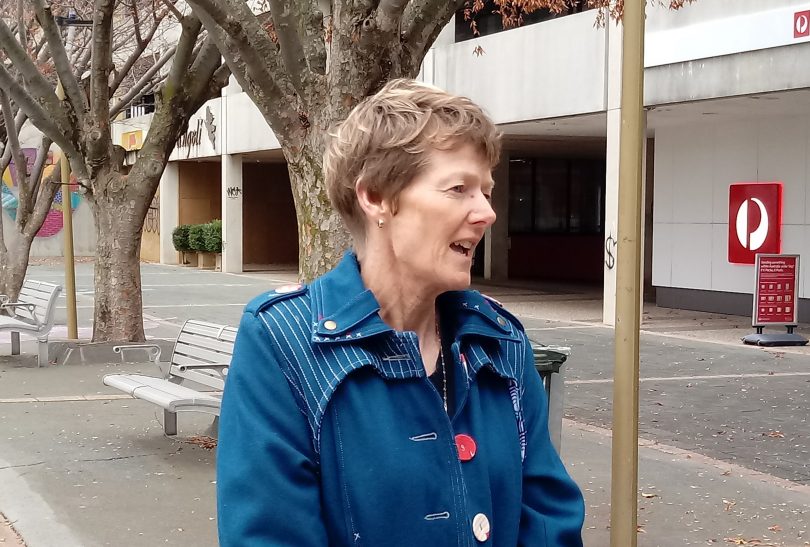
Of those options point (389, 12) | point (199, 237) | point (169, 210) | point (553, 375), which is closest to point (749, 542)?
point (553, 375)

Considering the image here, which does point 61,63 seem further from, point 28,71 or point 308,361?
point 308,361

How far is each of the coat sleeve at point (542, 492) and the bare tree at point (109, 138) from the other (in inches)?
386

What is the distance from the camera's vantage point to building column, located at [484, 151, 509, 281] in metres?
26.5

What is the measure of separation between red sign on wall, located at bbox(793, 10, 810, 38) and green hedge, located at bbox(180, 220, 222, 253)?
815 inches

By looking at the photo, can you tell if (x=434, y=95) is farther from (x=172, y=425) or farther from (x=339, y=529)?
(x=172, y=425)

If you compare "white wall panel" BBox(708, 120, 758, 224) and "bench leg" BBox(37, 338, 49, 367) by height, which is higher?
"white wall panel" BBox(708, 120, 758, 224)

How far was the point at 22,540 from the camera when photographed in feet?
17.3

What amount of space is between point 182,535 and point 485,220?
3.81 meters

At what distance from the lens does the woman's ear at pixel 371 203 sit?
206cm

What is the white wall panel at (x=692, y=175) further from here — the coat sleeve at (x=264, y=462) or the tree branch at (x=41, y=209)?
the coat sleeve at (x=264, y=462)

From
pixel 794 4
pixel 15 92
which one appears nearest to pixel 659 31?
pixel 794 4

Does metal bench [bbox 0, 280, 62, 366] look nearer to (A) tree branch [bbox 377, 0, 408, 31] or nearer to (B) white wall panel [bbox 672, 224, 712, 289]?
(A) tree branch [bbox 377, 0, 408, 31]

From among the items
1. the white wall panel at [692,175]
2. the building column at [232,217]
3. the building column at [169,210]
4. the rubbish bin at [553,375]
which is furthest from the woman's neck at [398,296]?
the building column at [169,210]

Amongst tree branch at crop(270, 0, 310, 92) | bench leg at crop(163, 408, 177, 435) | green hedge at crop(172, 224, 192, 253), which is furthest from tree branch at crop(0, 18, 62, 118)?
green hedge at crop(172, 224, 192, 253)
